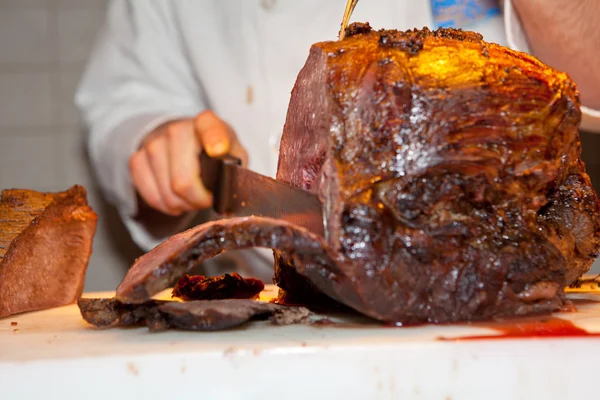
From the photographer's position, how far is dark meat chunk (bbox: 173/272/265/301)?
1322 mm

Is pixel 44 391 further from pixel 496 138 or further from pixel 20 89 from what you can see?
pixel 20 89

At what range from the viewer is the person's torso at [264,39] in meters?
2.39

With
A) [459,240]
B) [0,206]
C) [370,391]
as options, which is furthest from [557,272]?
[0,206]

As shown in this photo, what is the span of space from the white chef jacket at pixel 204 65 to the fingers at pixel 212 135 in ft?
0.84

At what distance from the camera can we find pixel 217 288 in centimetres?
133

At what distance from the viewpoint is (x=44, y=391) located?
35.9 inches

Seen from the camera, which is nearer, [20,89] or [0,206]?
[0,206]

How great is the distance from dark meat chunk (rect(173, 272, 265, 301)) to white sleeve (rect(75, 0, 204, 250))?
1.40 metres

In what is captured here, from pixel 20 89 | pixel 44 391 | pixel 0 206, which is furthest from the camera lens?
pixel 20 89

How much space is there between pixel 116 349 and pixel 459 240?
0.57 m

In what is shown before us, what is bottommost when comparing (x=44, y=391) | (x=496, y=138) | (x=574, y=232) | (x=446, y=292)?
(x=44, y=391)

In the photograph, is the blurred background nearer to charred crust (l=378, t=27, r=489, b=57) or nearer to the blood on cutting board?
charred crust (l=378, t=27, r=489, b=57)

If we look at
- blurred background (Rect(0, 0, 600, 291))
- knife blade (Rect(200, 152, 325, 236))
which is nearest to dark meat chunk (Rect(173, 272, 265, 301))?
knife blade (Rect(200, 152, 325, 236))

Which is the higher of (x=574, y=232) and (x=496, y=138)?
(x=496, y=138)
